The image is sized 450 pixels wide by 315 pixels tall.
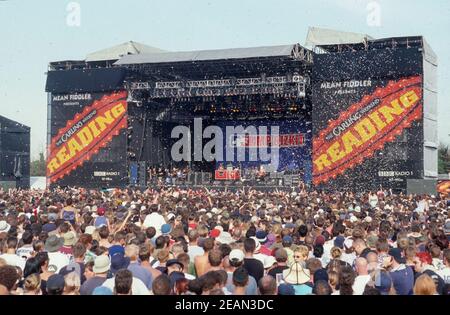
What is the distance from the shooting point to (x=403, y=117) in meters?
30.2

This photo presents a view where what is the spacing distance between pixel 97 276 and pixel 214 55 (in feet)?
86.4

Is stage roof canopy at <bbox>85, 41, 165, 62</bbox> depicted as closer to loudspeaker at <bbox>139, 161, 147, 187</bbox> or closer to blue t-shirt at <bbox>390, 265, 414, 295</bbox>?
loudspeaker at <bbox>139, 161, 147, 187</bbox>

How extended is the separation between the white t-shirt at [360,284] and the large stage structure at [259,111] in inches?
930

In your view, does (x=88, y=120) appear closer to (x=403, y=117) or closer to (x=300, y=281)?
(x=403, y=117)

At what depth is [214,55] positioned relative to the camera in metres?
32.1

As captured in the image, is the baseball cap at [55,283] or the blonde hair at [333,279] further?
the blonde hair at [333,279]

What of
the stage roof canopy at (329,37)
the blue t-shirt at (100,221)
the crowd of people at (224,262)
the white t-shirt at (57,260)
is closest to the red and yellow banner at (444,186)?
the stage roof canopy at (329,37)

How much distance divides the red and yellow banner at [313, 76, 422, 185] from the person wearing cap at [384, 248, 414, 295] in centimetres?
2380

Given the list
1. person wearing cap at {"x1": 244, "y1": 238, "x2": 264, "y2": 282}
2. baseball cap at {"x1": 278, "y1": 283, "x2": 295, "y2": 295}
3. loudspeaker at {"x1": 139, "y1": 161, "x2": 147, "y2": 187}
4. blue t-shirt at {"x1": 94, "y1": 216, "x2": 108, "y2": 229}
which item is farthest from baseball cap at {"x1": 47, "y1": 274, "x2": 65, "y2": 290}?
loudspeaker at {"x1": 139, "y1": 161, "x2": 147, "y2": 187}

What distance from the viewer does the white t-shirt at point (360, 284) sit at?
6.58 m

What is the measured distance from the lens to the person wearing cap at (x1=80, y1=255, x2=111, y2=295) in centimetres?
629

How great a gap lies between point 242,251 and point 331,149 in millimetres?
24891

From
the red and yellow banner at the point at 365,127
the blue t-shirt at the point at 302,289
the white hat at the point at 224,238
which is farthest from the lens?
the red and yellow banner at the point at 365,127

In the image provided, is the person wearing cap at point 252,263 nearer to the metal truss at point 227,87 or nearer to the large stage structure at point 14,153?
the metal truss at point 227,87
